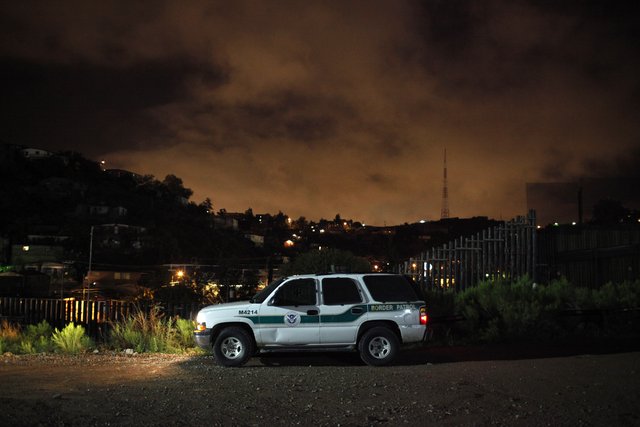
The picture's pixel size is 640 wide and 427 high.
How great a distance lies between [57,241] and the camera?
71562mm

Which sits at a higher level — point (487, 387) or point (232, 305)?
point (232, 305)

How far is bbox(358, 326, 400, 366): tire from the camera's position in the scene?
11.7 meters

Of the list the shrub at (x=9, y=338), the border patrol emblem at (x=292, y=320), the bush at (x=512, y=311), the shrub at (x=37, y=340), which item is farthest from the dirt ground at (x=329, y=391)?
the bush at (x=512, y=311)

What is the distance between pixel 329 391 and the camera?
29.2 ft

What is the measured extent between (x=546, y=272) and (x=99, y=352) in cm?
1341

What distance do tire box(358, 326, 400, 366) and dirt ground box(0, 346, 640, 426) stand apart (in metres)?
0.24

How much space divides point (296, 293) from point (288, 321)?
0.59 metres

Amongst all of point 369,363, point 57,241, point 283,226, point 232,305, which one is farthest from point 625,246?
point 283,226

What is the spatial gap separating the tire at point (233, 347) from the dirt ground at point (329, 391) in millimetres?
235

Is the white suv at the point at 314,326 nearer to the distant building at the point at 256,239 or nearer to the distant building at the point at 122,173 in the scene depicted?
the distant building at the point at 256,239

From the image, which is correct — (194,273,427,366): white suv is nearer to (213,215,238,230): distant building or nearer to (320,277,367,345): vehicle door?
(320,277,367,345): vehicle door

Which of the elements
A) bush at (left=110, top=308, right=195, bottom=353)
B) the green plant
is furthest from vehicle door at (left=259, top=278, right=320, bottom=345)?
the green plant

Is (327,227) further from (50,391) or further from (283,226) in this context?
(50,391)

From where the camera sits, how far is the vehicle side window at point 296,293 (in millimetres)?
12000
